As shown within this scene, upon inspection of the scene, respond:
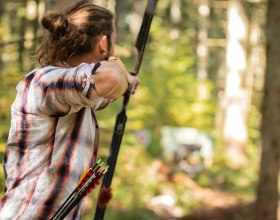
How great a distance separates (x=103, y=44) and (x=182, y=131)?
15.4 metres

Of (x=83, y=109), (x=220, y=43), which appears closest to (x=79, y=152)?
(x=83, y=109)

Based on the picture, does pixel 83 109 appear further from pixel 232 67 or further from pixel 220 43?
pixel 220 43

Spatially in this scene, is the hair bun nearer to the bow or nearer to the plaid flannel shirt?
the plaid flannel shirt

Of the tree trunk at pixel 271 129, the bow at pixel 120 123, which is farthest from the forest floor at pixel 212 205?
the bow at pixel 120 123

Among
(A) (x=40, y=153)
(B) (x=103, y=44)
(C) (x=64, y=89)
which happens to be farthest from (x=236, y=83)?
(C) (x=64, y=89)

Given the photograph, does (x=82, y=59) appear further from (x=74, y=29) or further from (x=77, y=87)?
(x=77, y=87)

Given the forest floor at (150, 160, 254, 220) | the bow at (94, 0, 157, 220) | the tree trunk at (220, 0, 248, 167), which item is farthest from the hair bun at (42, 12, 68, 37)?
the tree trunk at (220, 0, 248, 167)

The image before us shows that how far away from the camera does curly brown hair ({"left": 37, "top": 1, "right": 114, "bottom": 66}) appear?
7.90ft

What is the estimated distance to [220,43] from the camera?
30.6m

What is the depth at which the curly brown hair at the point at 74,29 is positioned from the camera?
2408 millimetres

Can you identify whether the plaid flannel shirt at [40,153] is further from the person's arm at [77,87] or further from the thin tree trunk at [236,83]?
the thin tree trunk at [236,83]

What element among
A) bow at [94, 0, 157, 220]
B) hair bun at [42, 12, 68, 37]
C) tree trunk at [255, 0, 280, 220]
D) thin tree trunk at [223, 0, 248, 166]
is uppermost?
hair bun at [42, 12, 68, 37]

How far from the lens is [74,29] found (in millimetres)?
2410

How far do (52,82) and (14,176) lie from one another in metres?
0.41
